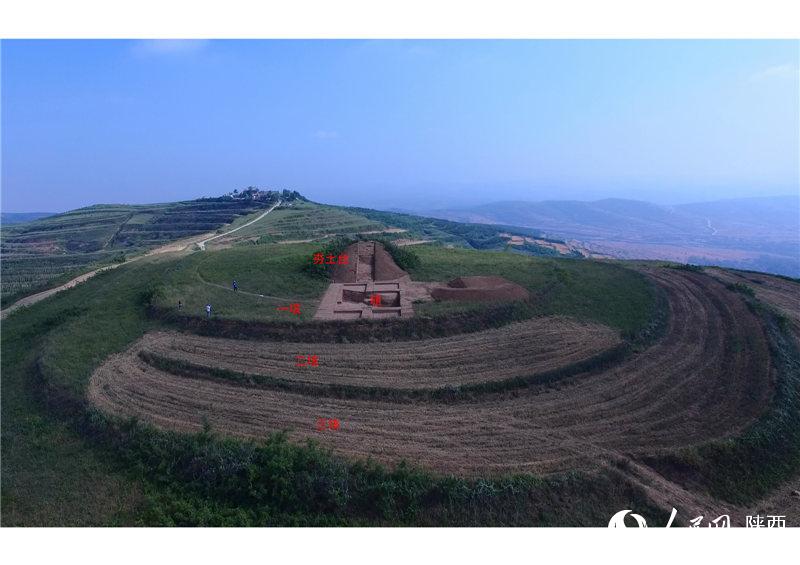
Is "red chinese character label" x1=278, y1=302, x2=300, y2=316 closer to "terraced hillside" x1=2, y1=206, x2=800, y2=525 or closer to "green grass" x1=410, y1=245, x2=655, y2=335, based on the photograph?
"terraced hillside" x1=2, y1=206, x2=800, y2=525

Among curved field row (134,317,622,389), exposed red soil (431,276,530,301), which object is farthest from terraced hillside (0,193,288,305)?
exposed red soil (431,276,530,301)

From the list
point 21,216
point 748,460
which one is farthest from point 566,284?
point 21,216

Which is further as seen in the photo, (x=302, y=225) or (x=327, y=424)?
(x=302, y=225)

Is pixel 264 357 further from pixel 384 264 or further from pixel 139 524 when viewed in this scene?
pixel 384 264

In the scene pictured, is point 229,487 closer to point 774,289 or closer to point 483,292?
point 483,292

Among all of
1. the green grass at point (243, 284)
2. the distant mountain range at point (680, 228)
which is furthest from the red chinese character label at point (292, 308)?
the distant mountain range at point (680, 228)

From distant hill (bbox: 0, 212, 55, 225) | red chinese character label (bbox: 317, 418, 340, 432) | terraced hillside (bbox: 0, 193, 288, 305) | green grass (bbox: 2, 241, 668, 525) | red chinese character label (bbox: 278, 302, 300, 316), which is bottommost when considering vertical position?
green grass (bbox: 2, 241, 668, 525)
